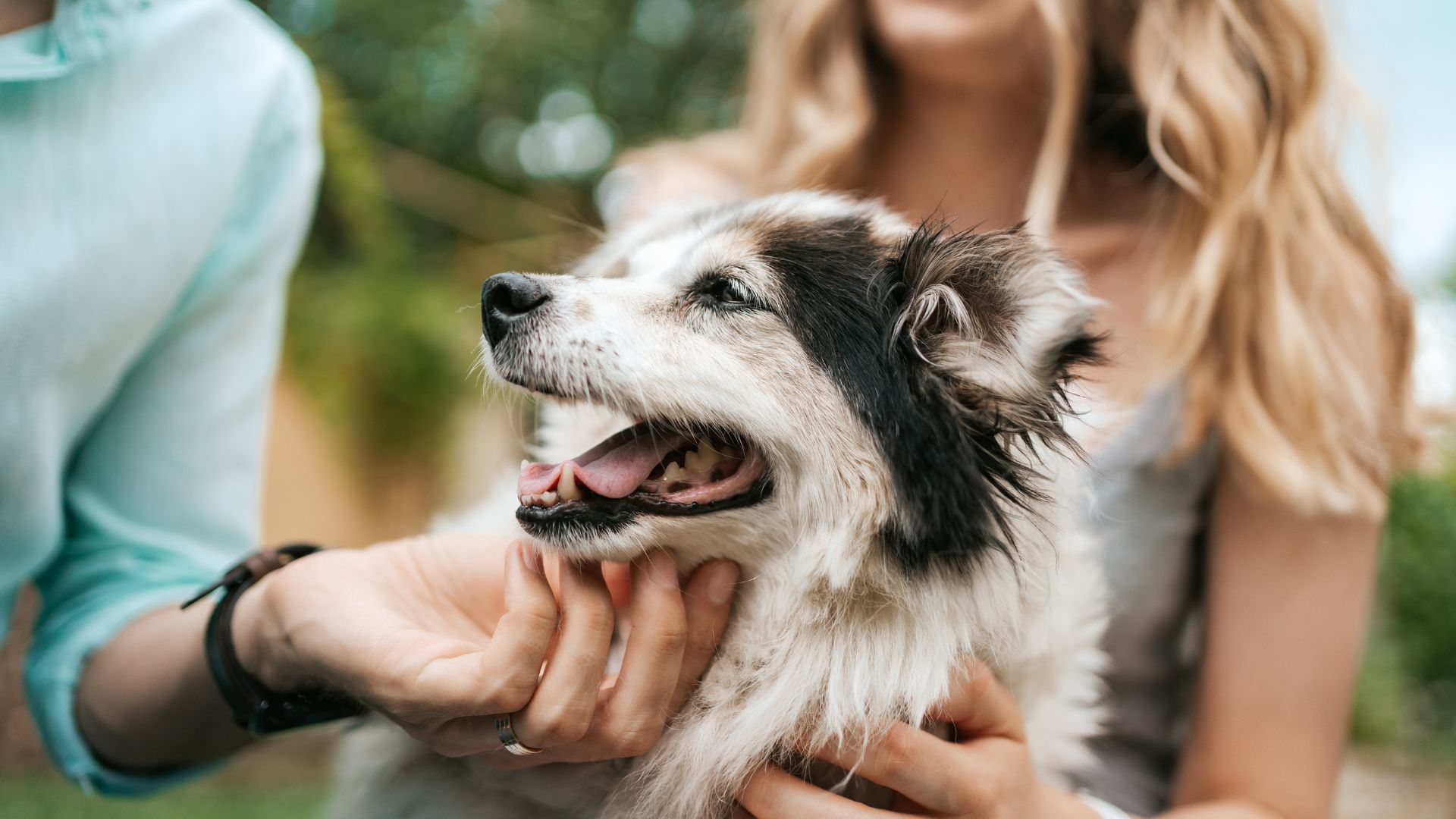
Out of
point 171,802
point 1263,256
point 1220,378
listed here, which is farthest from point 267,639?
point 171,802

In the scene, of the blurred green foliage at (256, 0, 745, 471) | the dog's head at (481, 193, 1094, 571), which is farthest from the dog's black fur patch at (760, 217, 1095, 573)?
the blurred green foliage at (256, 0, 745, 471)

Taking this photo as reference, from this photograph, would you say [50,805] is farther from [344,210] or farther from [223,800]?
[344,210]

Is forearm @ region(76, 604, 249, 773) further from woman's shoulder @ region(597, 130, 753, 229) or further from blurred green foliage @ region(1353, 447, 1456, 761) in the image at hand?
blurred green foliage @ region(1353, 447, 1456, 761)

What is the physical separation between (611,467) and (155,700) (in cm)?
86

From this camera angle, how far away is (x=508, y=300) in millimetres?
1502

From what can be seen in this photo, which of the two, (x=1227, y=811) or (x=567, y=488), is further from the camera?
(x=1227, y=811)

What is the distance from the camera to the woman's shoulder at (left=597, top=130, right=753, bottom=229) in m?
2.59

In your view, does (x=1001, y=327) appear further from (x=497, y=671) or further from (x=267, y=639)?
(x=267, y=639)

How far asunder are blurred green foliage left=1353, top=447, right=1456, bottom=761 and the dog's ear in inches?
260

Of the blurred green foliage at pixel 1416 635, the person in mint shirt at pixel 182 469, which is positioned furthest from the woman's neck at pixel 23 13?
the blurred green foliage at pixel 1416 635

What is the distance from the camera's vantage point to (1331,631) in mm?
1929

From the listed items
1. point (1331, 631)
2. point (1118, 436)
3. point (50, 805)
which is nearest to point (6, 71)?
point (1118, 436)

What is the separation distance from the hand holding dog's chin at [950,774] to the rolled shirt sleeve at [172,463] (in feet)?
3.84

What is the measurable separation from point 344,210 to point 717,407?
14.2ft
